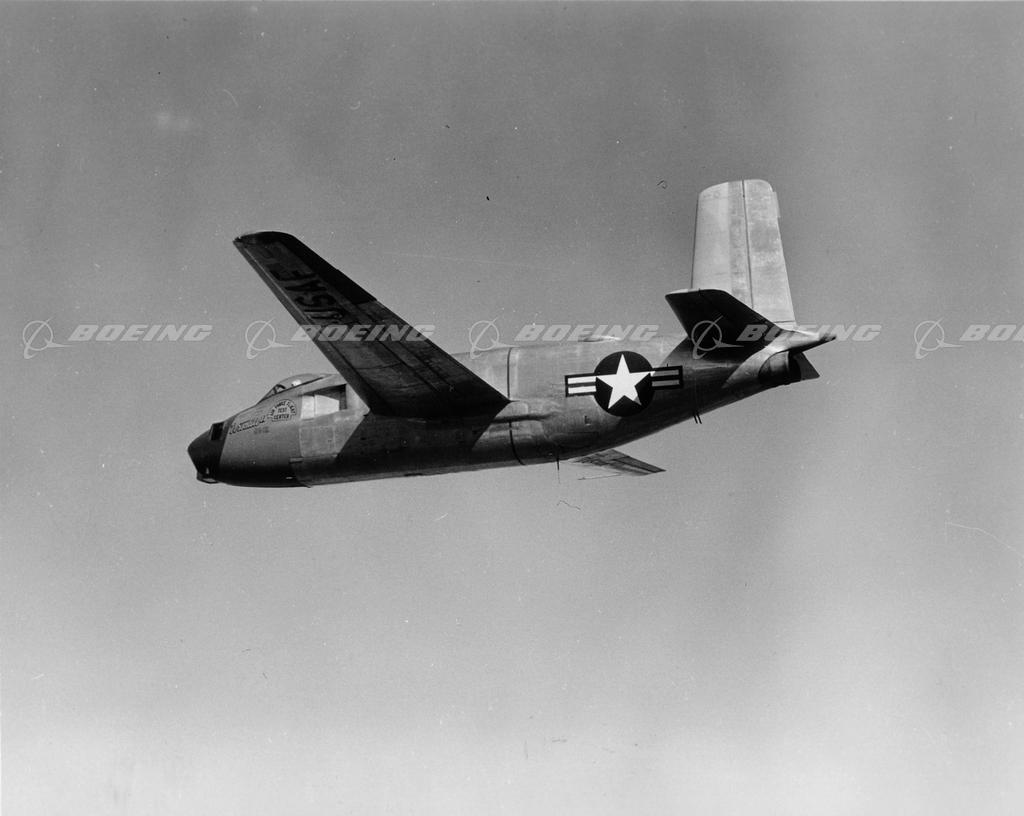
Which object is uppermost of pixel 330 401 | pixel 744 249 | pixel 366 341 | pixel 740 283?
pixel 744 249

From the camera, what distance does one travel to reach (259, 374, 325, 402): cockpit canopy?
3034 centimetres

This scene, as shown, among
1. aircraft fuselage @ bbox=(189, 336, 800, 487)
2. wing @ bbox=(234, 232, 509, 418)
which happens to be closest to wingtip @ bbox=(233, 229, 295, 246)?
wing @ bbox=(234, 232, 509, 418)

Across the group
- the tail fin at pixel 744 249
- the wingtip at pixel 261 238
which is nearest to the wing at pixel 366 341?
the wingtip at pixel 261 238

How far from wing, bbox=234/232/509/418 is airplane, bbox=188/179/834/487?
35 mm

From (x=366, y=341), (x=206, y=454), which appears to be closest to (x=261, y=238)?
(x=366, y=341)

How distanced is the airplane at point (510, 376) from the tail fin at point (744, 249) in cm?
3

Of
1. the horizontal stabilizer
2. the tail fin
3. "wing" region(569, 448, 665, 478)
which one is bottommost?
"wing" region(569, 448, 665, 478)

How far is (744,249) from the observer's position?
28234mm

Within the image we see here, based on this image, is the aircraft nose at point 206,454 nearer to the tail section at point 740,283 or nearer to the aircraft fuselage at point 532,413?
the aircraft fuselage at point 532,413

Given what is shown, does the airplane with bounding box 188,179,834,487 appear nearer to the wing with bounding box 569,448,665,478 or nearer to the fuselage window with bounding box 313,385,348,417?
the fuselage window with bounding box 313,385,348,417

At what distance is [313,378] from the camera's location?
99.6 feet

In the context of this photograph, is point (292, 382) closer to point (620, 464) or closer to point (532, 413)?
point (532, 413)

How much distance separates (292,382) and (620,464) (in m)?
9.39

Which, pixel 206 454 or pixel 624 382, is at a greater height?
pixel 624 382
